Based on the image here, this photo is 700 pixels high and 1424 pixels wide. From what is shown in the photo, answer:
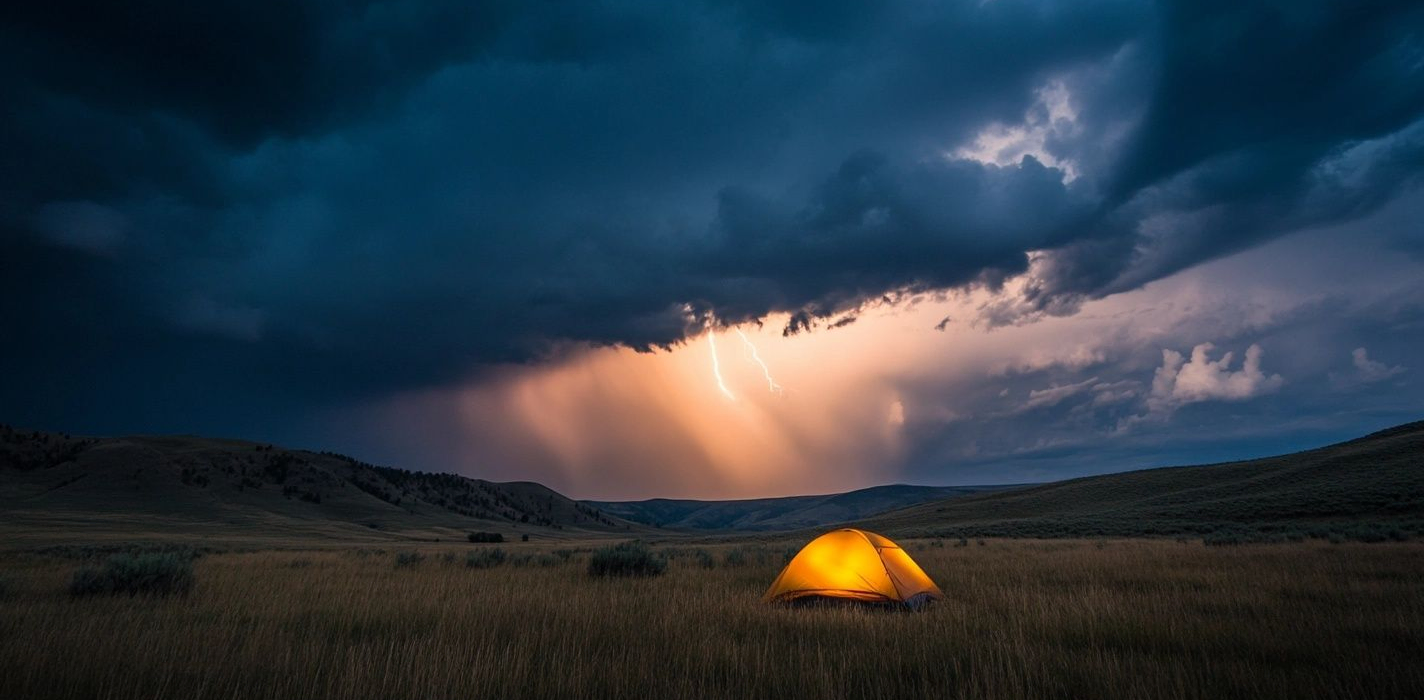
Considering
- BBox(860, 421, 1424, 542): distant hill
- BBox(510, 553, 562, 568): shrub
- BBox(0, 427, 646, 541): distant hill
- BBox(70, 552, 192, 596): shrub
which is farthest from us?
BBox(0, 427, 646, 541): distant hill

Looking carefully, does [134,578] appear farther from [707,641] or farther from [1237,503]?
[1237,503]

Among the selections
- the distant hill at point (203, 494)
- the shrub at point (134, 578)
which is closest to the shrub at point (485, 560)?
the shrub at point (134, 578)

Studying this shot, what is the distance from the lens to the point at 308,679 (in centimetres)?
482

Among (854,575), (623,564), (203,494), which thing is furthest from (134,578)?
Answer: (203,494)

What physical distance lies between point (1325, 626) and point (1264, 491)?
195 ft

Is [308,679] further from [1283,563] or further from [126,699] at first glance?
[1283,563]

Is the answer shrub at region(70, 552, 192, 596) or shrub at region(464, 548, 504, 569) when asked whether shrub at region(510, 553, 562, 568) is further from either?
shrub at region(70, 552, 192, 596)

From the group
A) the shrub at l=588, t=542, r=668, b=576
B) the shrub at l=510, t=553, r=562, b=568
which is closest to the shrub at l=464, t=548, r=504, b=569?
the shrub at l=510, t=553, r=562, b=568

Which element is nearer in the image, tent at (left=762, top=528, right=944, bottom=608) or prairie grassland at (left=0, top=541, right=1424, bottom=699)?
prairie grassland at (left=0, top=541, right=1424, bottom=699)

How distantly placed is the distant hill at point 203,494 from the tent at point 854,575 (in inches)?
1794

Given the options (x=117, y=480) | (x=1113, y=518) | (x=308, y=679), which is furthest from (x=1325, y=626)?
(x=117, y=480)

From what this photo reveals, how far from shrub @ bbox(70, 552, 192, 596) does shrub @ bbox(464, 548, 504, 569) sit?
26.1ft

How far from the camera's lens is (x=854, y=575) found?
9.91 meters

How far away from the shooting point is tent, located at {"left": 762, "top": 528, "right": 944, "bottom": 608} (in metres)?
9.63
